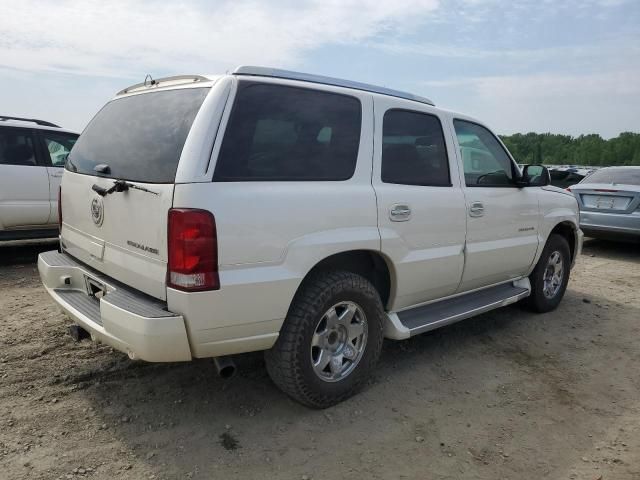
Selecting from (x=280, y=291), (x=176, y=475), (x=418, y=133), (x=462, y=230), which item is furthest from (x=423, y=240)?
(x=176, y=475)

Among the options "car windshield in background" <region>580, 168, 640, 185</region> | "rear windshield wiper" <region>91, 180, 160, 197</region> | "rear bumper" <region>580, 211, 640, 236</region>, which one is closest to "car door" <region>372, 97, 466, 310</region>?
"rear windshield wiper" <region>91, 180, 160, 197</region>

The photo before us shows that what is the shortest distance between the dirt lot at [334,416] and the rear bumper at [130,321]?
1.78 ft

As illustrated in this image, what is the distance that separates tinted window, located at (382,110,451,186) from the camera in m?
3.48

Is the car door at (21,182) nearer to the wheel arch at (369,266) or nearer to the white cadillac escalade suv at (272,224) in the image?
the white cadillac escalade suv at (272,224)

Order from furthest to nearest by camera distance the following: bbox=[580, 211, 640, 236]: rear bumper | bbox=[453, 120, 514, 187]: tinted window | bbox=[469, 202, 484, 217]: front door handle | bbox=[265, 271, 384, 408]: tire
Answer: bbox=[580, 211, 640, 236]: rear bumper
bbox=[453, 120, 514, 187]: tinted window
bbox=[469, 202, 484, 217]: front door handle
bbox=[265, 271, 384, 408]: tire

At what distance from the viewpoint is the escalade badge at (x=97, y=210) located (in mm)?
3055

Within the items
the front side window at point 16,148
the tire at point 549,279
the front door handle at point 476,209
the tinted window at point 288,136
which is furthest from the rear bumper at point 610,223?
the front side window at point 16,148

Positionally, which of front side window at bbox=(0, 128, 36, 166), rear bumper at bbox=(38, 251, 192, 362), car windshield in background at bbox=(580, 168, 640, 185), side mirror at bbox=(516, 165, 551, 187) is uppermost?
front side window at bbox=(0, 128, 36, 166)

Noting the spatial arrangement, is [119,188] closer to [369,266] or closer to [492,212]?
[369,266]

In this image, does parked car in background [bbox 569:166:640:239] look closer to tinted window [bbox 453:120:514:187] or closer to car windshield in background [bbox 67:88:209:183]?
tinted window [bbox 453:120:514:187]

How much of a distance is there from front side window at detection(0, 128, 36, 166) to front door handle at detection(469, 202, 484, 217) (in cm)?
541

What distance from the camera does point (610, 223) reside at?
8.30m

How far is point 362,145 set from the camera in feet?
10.8

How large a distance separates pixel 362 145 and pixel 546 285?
9.99 ft
